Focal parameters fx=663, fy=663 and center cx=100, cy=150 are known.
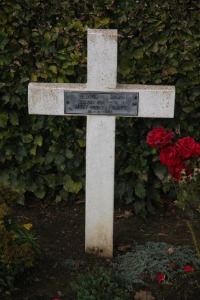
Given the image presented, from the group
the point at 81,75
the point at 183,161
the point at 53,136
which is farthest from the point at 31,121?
the point at 183,161

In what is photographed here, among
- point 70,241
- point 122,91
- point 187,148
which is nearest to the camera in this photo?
point 187,148

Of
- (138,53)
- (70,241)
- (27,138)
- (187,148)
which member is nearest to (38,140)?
(27,138)

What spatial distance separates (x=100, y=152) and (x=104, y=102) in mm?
339

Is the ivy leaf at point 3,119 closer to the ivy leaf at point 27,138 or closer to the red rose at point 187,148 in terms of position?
the ivy leaf at point 27,138

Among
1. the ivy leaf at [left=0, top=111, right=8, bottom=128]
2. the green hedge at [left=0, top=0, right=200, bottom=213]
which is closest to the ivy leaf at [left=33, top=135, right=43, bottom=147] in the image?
the green hedge at [left=0, top=0, right=200, bottom=213]

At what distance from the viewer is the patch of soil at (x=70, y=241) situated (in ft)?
13.9

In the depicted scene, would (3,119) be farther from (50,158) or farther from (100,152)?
(100,152)

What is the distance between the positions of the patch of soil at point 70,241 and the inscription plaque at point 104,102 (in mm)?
1048

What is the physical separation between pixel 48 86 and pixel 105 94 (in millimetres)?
391

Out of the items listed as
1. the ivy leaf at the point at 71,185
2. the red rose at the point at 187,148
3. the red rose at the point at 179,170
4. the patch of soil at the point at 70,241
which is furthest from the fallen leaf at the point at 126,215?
the red rose at the point at 187,148

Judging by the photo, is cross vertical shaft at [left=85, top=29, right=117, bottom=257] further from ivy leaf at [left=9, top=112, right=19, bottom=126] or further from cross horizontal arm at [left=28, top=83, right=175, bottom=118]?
ivy leaf at [left=9, top=112, right=19, bottom=126]

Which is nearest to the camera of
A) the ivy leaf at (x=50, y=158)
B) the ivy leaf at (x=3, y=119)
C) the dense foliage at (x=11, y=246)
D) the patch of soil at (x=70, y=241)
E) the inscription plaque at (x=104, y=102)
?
the dense foliage at (x=11, y=246)

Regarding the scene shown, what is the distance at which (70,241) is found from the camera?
4996 mm

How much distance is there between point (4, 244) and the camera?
13.3ft
